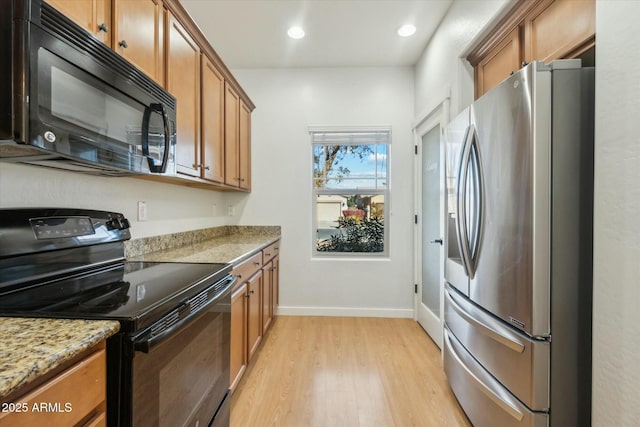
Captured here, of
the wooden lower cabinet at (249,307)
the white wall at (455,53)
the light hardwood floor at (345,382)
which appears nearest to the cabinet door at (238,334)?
the wooden lower cabinet at (249,307)

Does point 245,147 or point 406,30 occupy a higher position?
point 406,30

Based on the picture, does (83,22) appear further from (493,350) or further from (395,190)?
(395,190)

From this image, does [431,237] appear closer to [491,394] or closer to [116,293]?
[491,394]

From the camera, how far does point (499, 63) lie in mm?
1864

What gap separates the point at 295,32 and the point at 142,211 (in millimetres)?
2044

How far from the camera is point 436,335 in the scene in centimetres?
262

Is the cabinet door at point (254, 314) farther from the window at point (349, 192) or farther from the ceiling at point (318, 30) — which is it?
the ceiling at point (318, 30)

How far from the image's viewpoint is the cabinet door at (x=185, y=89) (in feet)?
5.49

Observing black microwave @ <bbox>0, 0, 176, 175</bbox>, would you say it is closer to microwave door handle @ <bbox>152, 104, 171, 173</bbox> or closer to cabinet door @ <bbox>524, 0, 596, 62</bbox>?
microwave door handle @ <bbox>152, 104, 171, 173</bbox>

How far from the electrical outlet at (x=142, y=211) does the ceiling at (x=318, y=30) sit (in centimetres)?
168

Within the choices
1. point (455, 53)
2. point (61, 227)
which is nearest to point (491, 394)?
point (61, 227)

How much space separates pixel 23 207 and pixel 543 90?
207 cm

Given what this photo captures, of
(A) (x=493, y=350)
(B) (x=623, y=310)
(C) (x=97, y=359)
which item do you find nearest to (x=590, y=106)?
(B) (x=623, y=310)

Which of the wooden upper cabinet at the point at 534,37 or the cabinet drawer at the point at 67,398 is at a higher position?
the wooden upper cabinet at the point at 534,37
